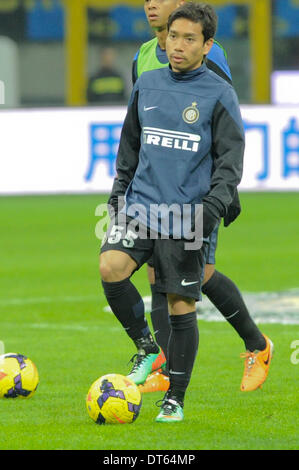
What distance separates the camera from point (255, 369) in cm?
703

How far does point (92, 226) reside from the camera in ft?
54.2

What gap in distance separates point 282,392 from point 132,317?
967 mm

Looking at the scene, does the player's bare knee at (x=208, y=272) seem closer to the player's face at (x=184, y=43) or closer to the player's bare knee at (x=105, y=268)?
the player's bare knee at (x=105, y=268)

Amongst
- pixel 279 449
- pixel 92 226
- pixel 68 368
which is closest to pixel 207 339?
pixel 68 368

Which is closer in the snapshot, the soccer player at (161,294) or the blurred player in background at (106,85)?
the soccer player at (161,294)

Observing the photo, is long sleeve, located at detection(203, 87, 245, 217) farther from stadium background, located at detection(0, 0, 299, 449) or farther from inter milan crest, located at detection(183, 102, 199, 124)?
stadium background, located at detection(0, 0, 299, 449)

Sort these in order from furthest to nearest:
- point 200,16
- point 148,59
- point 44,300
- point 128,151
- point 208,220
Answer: point 44,300 → point 148,59 → point 128,151 → point 200,16 → point 208,220

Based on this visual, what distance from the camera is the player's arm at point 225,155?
5.94m

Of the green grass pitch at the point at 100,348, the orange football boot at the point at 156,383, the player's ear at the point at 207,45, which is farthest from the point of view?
the orange football boot at the point at 156,383

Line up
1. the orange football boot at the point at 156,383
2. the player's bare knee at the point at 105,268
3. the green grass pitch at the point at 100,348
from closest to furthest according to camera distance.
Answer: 1. the green grass pitch at the point at 100,348
2. the player's bare knee at the point at 105,268
3. the orange football boot at the point at 156,383

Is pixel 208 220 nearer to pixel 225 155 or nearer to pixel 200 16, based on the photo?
pixel 225 155

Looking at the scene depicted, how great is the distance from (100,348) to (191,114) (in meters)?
2.82

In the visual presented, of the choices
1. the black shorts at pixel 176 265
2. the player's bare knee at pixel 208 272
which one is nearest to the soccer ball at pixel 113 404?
the black shorts at pixel 176 265

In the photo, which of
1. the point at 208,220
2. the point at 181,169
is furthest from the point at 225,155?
the point at 208,220
